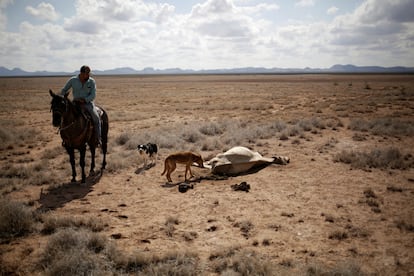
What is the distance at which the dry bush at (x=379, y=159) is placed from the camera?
9476 millimetres

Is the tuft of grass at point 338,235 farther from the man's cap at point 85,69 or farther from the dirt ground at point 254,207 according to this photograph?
the man's cap at point 85,69

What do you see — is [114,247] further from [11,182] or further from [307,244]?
[11,182]

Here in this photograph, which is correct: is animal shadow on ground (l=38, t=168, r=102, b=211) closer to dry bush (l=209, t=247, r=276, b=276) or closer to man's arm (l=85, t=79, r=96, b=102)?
man's arm (l=85, t=79, r=96, b=102)

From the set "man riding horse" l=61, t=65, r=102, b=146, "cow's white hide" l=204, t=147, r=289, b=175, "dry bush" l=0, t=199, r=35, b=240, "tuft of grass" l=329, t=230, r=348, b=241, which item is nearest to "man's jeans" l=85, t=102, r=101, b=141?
"man riding horse" l=61, t=65, r=102, b=146

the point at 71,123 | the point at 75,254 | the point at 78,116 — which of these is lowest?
the point at 75,254

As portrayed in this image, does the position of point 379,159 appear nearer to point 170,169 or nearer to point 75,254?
point 170,169

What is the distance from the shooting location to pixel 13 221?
230 inches

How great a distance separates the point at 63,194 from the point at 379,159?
31.7ft

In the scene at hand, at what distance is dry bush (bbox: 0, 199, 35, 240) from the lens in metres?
5.73

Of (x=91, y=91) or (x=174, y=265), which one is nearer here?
(x=174, y=265)

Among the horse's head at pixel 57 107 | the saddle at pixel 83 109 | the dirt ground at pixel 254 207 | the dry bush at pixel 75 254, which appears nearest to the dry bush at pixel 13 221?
the dirt ground at pixel 254 207

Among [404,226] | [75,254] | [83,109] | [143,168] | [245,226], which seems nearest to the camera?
[75,254]

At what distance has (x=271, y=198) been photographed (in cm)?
742

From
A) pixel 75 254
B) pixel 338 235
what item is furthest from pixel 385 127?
pixel 75 254
